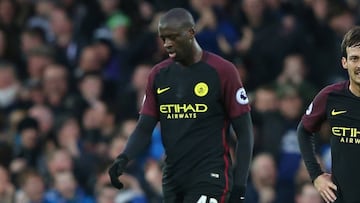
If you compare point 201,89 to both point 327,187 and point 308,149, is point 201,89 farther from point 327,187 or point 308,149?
point 327,187

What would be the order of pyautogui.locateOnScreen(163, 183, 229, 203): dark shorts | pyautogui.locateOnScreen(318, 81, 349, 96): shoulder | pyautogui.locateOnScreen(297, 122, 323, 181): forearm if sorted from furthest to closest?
pyautogui.locateOnScreen(163, 183, 229, 203): dark shorts → pyautogui.locateOnScreen(297, 122, 323, 181): forearm → pyautogui.locateOnScreen(318, 81, 349, 96): shoulder

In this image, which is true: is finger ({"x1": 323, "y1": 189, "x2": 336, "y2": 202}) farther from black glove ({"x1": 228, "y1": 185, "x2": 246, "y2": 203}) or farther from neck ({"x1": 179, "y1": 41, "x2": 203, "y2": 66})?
neck ({"x1": 179, "y1": 41, "x2": 203, "y2": 66})

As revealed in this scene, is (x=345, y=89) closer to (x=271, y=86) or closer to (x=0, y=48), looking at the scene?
(x=271, y=86)

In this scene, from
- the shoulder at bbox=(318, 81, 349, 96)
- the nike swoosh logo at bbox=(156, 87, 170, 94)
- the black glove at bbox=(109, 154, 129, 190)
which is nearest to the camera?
the shoulder at bbox=(318, 81, 349, 96)

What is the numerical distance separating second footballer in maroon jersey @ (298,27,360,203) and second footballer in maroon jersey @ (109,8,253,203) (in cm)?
62

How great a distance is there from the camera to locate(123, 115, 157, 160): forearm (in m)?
9.25

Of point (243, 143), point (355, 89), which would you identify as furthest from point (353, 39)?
point (243, 143)

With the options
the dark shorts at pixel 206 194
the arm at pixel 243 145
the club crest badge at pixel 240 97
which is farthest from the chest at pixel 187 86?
the dark shorts at pixel 206 194

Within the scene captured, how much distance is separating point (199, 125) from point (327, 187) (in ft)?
3.53

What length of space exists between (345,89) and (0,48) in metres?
9.11

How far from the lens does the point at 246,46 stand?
49.6 feet

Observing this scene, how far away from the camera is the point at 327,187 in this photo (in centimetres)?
853

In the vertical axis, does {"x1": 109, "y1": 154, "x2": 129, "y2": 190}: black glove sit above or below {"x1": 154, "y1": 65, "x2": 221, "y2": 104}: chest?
below

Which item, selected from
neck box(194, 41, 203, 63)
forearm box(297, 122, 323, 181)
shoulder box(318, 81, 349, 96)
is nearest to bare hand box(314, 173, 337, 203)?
forearm box(297, 122, 323, 181)
